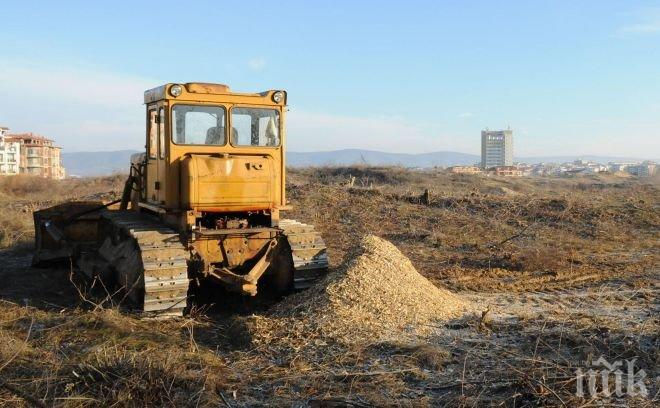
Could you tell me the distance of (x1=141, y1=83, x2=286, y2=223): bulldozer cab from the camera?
319 inches

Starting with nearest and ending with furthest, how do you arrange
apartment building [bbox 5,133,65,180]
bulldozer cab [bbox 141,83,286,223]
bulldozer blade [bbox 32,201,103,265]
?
bulldozer cab [bbox 141,83,286,223] → bulldozer blade [bbox 32,201,103,265] → apartment building [bbox 5,133,65,180]

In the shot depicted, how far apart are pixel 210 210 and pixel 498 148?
121488 millimetres

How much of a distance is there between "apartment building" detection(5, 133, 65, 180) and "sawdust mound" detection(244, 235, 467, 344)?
301ft

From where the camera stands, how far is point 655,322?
7328 mm

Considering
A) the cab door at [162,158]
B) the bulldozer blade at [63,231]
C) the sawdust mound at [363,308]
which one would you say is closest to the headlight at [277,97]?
the cab door at [162,158]

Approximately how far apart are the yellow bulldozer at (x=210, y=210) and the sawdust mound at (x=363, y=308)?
784mm

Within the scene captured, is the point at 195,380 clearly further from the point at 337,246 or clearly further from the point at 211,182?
the point at 337,246

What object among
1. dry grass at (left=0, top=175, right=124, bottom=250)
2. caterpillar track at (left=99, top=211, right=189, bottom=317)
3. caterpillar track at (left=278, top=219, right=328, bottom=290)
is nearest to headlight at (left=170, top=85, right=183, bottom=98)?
caterpillar track at (left=99, top=211, right=189, bottom=317)

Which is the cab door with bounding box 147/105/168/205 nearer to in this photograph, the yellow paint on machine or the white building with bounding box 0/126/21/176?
the yellow paint on machine

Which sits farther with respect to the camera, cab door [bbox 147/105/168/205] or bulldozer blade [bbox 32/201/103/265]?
bulldozer blade [bbox 32/201/103/265]

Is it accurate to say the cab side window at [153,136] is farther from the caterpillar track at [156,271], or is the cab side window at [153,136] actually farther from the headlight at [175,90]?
the caterpillar track at [156,271]

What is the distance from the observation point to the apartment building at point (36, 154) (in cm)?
9231

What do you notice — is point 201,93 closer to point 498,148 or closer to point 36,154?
point 36,154

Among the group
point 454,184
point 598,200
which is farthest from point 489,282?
point 454,184
